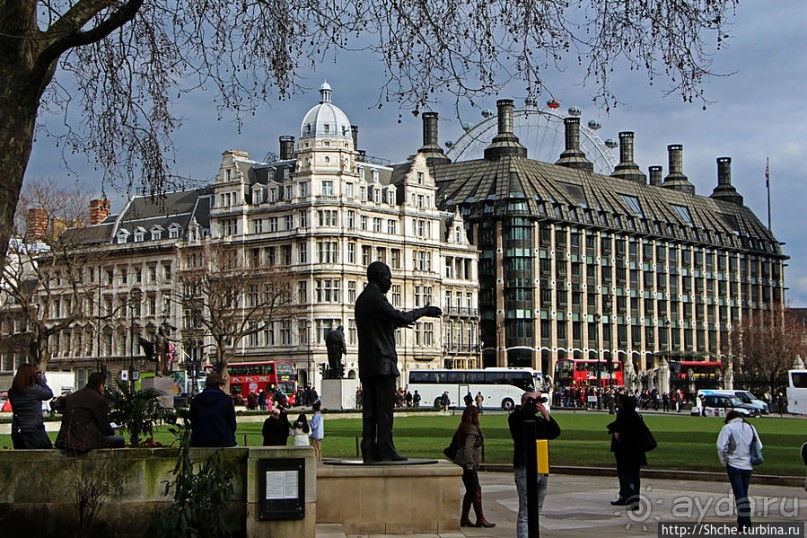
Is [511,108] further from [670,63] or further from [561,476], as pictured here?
[670,63]

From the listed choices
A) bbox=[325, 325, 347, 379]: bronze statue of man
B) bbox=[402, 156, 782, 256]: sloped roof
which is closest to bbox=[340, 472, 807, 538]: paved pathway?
bbox=[325, 325, 347, 379]: bronze statue of man

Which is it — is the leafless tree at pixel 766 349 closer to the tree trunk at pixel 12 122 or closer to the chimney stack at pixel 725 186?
the chimney stack at pixel 725 186

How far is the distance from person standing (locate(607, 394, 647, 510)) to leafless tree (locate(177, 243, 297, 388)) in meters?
54.9

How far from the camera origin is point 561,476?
26.2m

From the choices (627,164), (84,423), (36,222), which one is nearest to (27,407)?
(84,423)

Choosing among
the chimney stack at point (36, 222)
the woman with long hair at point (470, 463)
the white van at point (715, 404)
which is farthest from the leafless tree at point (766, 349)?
the woman with long hair at point (470, 463)

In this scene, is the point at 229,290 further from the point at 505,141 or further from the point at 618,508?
the point at 618,508

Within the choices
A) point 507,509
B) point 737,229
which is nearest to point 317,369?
point 737,229

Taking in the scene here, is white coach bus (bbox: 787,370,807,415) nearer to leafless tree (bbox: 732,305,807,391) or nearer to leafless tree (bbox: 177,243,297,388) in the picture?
leafless tree (bbox: 732,305,807,391)

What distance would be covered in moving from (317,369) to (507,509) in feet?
256

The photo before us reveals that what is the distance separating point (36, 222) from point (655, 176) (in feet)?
305

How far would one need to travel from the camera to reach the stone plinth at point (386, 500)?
15172mm

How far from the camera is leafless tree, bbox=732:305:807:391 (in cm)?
11419

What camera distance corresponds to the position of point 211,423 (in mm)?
14547
